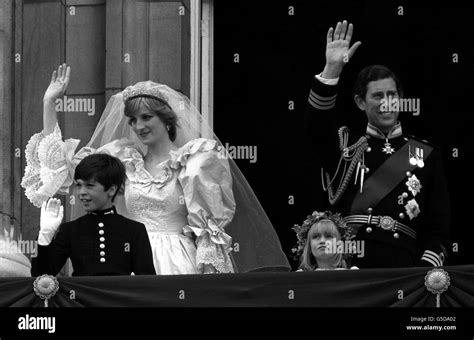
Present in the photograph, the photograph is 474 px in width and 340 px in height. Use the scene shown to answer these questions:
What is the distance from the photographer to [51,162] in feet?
40.9

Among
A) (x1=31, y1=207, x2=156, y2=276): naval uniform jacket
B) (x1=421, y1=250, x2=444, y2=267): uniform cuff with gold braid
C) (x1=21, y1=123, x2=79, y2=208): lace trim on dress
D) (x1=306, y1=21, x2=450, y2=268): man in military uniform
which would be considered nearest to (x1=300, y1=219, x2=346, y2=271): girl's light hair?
(x1=306, y1=21, x2=450, y2=268): man in military uniform

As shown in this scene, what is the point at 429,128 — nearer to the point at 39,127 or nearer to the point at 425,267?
the point at 39,127

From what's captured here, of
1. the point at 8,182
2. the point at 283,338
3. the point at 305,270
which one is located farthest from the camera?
the point at 8,182

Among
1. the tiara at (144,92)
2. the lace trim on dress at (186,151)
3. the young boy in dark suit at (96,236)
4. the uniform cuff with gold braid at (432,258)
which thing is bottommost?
the uniform cuff with gold braid at (432,258)

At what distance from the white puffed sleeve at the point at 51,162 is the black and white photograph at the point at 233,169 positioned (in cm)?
1

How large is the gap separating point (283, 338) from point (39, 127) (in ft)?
13.7

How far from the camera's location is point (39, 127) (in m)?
14.0

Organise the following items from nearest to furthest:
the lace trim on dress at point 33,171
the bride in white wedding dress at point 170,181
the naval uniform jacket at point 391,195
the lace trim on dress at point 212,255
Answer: the naval uniform jacket at point 391,195, the lace trim on dress at point 212,255, the bride in white wedding dress at point 170,181, the lace trim on dress at point 33,171

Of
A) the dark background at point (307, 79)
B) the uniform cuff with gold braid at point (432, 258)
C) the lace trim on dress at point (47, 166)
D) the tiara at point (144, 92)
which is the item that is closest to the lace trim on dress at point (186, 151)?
the tiara at point (144, 92)

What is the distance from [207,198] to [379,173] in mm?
1050

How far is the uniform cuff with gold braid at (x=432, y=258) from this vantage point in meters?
11.5

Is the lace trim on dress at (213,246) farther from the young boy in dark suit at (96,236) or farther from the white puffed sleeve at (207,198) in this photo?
the young boy in dark suit at (96,236)

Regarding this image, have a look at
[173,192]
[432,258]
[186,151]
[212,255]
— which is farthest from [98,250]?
[432,258]

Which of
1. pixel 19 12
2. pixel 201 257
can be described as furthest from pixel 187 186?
pixel 19 12
